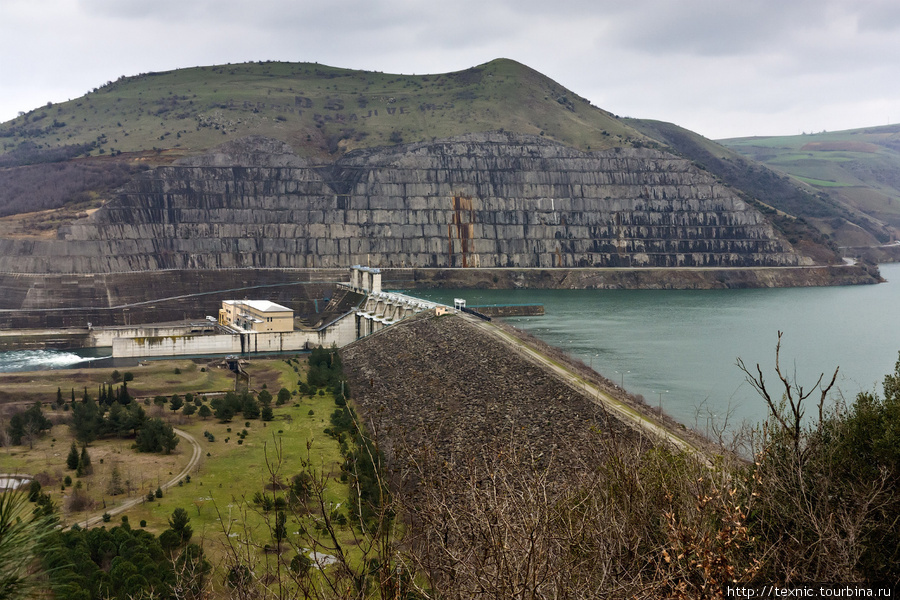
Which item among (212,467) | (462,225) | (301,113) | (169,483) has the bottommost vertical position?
(212,467)

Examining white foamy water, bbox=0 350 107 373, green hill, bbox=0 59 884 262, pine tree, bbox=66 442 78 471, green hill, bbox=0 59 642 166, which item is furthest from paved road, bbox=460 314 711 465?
green hill, bbox=0 59 642 166

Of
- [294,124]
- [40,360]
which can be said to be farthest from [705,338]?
[294,124]

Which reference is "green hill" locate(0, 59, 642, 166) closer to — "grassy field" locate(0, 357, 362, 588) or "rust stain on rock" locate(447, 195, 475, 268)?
"rust stain on rock" locate(447, 195, 475, 268)

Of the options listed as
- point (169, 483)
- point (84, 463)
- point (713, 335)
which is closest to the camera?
point (169, 483)

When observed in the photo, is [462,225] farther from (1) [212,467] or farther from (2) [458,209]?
(1) [212,467]

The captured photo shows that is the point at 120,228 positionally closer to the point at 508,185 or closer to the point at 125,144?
the point at 125,144

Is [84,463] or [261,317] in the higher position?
[261,317]

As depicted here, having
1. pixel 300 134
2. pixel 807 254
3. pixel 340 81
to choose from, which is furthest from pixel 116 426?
pixel 340 81
